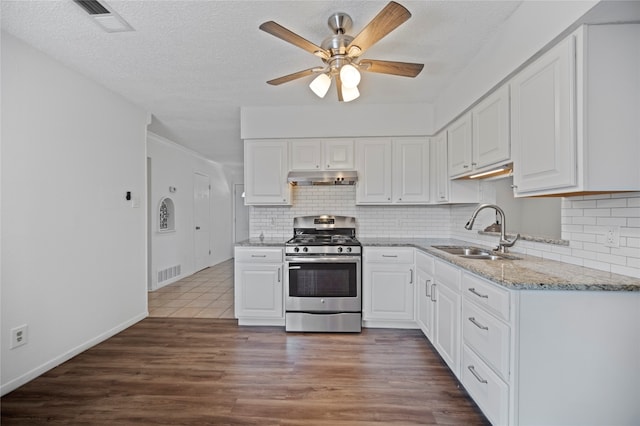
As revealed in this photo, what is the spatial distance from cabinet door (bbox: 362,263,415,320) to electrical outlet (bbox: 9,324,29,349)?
2735mm

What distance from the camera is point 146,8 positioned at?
1.82 m

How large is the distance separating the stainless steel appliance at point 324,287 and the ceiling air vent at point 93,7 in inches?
88.8

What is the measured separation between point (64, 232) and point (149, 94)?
156 centimetres

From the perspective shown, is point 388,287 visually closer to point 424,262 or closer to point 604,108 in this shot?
point 424,262

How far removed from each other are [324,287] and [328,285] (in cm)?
5

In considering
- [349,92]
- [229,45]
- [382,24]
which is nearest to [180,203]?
[229,45]

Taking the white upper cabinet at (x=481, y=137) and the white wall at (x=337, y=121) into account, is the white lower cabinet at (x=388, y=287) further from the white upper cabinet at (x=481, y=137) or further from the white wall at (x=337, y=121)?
the white wall at (x=337, y=121)

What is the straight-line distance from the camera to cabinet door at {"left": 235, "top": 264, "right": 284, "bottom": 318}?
3.20 metres

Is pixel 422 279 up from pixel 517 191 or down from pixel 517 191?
down

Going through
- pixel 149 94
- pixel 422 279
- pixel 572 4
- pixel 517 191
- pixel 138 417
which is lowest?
pixel 138 417

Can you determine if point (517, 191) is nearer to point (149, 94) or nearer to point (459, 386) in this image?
point (459, 386)

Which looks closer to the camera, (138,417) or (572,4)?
(572,4)

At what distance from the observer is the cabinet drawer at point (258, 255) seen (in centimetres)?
321

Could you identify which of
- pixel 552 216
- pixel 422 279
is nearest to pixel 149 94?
Answer: pixel 422 279
